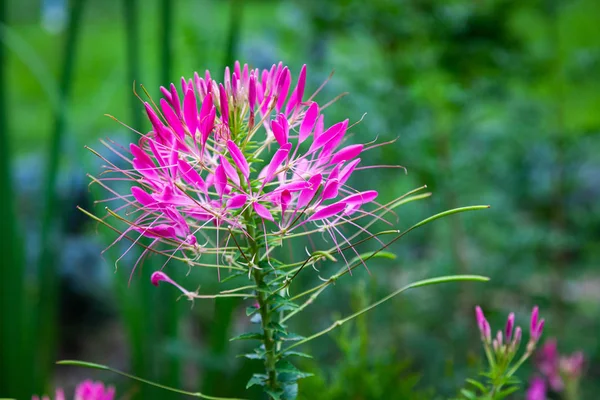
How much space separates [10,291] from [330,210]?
99 cm

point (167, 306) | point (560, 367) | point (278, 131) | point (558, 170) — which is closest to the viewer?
point (278, 131)

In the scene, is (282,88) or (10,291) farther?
(10,291)

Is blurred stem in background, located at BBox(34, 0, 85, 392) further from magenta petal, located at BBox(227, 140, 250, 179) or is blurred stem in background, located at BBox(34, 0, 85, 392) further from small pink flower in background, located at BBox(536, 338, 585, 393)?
small pink flower in background, located at BBox(536, 338, 585, 393)

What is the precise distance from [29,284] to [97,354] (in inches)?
13.6

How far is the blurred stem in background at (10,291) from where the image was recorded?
121cm

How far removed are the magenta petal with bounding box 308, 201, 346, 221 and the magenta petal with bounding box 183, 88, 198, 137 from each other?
117mm

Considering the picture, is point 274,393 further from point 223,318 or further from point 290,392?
point 223,318

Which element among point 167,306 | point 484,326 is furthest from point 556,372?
point 167,306

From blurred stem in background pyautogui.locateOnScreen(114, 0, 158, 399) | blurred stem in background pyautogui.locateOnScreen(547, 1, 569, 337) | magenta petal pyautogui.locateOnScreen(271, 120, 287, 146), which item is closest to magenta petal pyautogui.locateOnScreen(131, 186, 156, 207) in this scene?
magenta petal pyautogui.locateOnScreen(271, 120, 287, 146)

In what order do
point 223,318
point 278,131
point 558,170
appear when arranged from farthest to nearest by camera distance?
point 558,170 → point 223,318 → point 278,131

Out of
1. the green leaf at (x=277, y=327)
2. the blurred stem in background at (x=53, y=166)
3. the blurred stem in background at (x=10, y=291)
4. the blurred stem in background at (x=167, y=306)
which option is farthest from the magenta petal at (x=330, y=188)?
the blurred stem in background at (x=10, y=291)

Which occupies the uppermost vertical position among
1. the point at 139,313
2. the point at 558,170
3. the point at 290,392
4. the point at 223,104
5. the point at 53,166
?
the point at 558,170

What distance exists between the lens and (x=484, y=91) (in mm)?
1430

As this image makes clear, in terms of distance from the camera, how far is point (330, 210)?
483 millimetres
